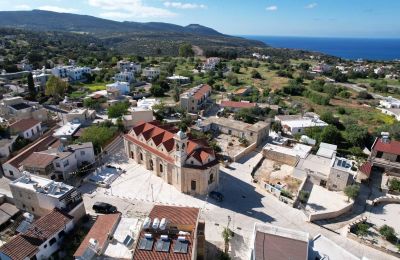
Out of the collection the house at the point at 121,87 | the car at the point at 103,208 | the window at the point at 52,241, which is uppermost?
the house at the point at 121,87

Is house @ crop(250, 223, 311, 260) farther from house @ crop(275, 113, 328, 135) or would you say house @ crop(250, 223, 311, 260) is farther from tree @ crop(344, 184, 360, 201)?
house @ crop(275, 113, 328, 135)

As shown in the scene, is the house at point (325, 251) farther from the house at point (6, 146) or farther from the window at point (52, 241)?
the house at point (6, 146)

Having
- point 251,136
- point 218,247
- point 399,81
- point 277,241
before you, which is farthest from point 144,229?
point 399,81

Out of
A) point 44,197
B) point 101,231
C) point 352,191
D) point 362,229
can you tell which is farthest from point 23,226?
point 352,191

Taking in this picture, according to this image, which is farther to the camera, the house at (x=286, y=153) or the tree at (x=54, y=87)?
the tree at (x=54, y=87)

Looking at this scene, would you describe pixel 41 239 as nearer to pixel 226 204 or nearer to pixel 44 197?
pixel 44 197

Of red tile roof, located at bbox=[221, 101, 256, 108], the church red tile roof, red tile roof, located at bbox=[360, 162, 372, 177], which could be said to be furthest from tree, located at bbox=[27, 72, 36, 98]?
red tile roof, located at bbox=[360, 162, 372, 177]

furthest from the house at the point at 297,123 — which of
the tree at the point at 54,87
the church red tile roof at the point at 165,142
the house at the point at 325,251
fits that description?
the tree at the point at 54,87

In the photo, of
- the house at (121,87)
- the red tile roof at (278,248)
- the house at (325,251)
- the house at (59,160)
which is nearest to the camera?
the red tile roof at (278,248)

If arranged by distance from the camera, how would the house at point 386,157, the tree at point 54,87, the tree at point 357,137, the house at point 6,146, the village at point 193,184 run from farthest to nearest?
1. the tree at point 54,87
2. the tree at point 357,137
3. the house at point 386,157
4. the house at point 6,146
5. the village at point 193,184
